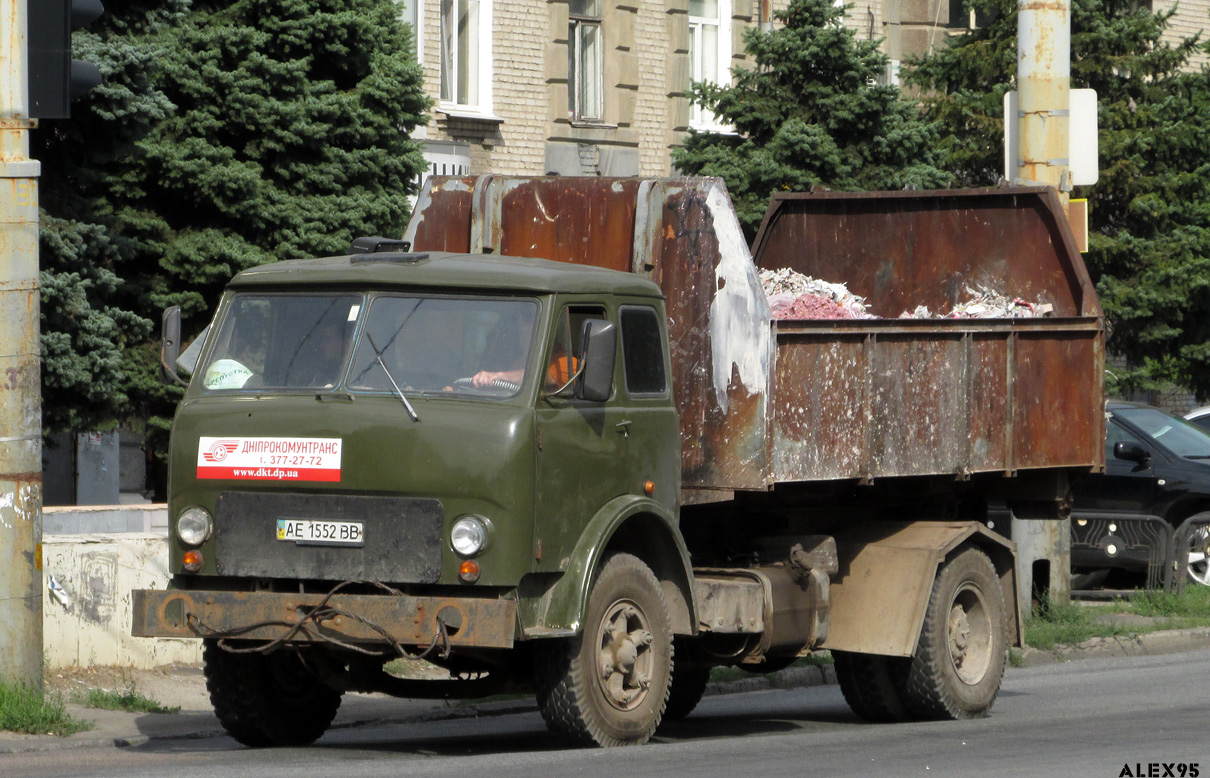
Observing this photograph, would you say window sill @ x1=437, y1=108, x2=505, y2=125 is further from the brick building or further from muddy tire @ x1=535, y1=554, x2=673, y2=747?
muddy tire @ x1=535, y1=554, x2=673, y2=747

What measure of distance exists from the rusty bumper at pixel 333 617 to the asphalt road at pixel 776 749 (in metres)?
0.54

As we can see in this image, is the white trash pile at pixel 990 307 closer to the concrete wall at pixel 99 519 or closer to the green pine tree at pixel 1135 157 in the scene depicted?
the concrete wall at pixel 99 519

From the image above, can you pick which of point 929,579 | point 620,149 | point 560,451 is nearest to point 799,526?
point 929,579

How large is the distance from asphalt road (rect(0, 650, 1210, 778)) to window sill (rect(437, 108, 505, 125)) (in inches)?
463

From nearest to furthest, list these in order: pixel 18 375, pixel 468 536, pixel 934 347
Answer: pixel 468 536 < pixel 18 375 < pixel 934 347

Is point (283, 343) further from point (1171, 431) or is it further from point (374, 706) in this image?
point (1171, 431)

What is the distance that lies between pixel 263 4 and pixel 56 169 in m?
2.68

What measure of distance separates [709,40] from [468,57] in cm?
433

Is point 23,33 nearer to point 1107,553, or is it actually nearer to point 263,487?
point 263,487

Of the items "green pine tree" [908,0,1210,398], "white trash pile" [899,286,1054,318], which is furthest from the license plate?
"green pine tree" [908,0,1210,398]

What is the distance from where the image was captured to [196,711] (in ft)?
33.6

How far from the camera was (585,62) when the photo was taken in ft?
78.5

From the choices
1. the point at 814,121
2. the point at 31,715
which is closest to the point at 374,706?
the point at 31,715

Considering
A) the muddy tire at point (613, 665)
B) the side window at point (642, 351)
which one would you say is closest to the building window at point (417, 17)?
the side window at point (642, 351)
